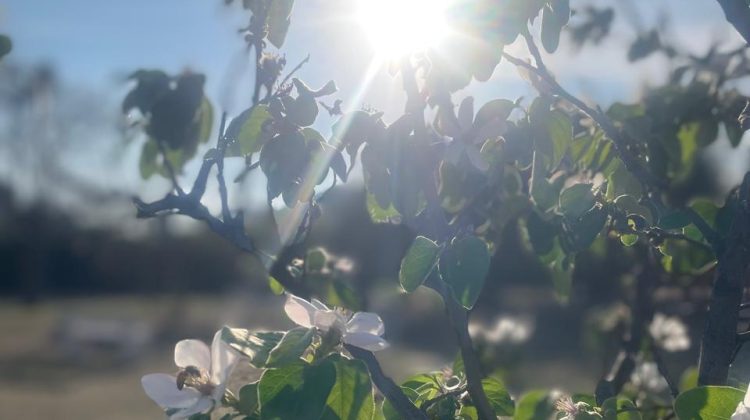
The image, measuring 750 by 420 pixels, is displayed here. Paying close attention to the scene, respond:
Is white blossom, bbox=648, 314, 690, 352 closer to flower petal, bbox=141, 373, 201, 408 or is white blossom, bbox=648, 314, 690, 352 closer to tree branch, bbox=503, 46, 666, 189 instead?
tree branch, bbox=503, 46, 666, 189

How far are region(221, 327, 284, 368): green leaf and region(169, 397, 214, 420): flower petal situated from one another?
0.10 meters

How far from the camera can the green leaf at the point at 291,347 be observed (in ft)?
2.97

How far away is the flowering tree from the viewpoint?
99 centimetres

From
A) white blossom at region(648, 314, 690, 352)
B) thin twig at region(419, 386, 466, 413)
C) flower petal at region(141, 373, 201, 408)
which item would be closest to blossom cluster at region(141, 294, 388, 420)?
flower petal at region(141, 373, 201, 408)

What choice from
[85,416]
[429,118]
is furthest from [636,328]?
[85,416]

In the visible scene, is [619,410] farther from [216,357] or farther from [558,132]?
[216,357]

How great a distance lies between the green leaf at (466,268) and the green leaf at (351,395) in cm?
15

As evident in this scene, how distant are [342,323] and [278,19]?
1.51 ft

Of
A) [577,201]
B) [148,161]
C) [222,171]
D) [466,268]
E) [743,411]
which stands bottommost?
[743,411]

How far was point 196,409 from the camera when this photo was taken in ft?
3.35

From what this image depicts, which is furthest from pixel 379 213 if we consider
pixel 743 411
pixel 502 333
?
pixel 502 333

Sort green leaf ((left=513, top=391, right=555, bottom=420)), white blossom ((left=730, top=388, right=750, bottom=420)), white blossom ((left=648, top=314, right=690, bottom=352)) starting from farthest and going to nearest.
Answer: white blossom ((left=648, top=314, right=690, bottom=352)) → green leaf ((left=513, top=391, right=555, bottom=420)) → white blossom ((left=730, top=388, right=750, bottom=420))

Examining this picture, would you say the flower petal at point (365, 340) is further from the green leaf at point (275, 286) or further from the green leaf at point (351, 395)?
the green leaf at point (275, 286)

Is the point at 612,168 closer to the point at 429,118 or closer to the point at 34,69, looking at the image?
the point at 429,118
